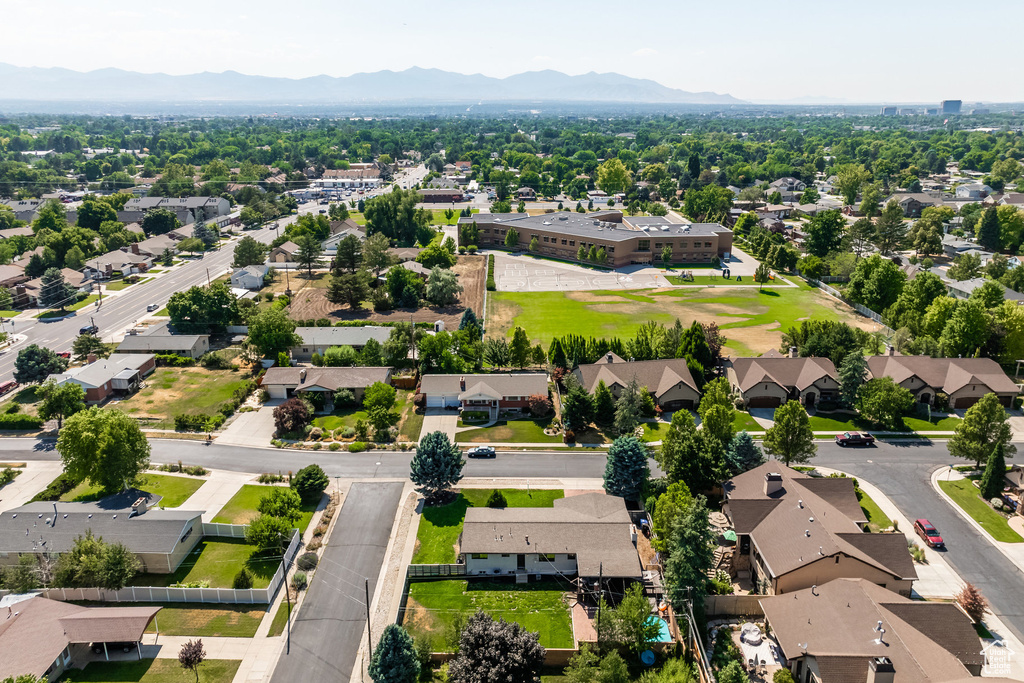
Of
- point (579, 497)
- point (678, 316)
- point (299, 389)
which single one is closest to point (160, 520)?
point (299, 389)

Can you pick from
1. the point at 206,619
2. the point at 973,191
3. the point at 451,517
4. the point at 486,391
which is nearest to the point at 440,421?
the point at 486,391

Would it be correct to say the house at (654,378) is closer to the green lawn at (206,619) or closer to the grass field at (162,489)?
the grass field at (162,489)

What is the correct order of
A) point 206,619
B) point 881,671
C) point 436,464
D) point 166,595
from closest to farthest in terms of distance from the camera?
point 881,671
point 206,619
point 166,595
point 436,464

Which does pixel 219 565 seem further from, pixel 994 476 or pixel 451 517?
pixel 994 476

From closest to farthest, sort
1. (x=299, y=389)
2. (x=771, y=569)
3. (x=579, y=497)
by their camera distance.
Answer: (x=771, y=569)
(x=579, y=497)
(x=299, y=389)

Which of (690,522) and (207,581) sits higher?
(690,522)

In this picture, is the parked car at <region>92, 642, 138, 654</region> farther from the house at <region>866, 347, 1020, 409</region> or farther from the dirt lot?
the house at <region>866, 347, 1020, 409</region>

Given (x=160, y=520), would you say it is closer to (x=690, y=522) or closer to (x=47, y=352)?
(x=690, y=522)
